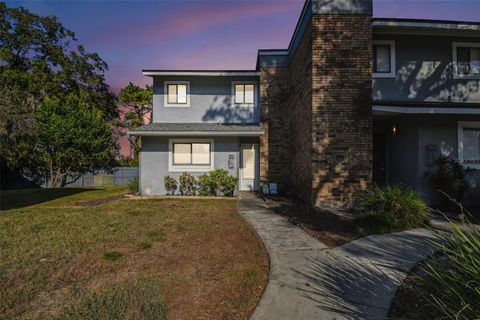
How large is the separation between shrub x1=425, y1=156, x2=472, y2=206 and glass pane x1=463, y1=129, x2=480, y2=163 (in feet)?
2.83

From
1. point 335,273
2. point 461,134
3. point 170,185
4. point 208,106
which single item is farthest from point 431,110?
point 170,185

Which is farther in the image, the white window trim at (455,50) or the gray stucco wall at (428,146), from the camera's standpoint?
the white window trim at (455,50)

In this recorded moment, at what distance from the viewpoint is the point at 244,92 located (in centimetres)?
1419

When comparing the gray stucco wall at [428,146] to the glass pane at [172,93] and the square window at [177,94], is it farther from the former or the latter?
the glass pane at [172,93]

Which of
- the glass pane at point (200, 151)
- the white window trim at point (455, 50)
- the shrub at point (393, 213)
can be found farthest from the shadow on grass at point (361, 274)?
the glass pane at point (200, 151)

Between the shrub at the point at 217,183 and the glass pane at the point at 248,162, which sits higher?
the glass pane at the point at 248,162

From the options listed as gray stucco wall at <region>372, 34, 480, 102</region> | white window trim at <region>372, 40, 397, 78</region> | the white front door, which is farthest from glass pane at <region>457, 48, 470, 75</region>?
the white front door

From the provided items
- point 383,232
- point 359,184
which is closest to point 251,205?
point 359,184

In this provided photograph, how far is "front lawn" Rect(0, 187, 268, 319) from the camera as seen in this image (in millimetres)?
3055

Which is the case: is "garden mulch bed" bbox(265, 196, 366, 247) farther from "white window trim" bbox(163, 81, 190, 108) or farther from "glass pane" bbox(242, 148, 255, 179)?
"white window trim" bbox(163, 81, 190, 108)

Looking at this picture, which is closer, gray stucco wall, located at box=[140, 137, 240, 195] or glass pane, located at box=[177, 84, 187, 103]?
gray stucco wall, located at box=[140, 137, 240, 195]

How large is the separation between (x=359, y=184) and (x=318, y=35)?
5.33m

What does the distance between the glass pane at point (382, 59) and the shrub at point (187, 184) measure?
362 inches

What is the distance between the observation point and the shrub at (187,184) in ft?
40.7
